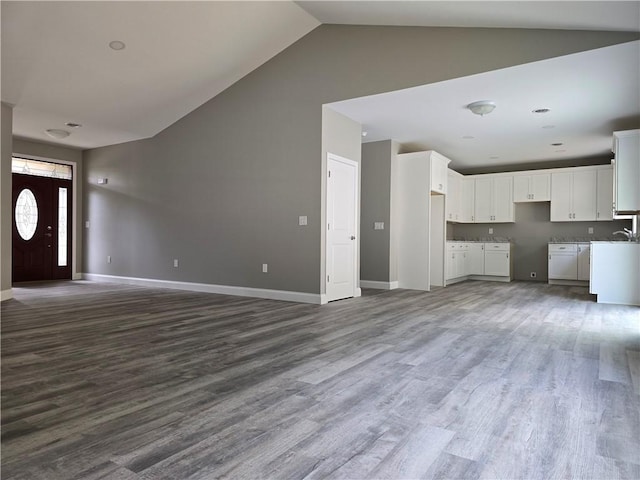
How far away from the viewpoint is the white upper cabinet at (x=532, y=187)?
8719mm

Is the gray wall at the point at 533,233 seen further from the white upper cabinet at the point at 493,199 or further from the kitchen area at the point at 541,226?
the white upper cabinet at the point at 493,199

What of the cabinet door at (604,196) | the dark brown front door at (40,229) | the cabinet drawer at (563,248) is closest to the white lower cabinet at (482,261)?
the cabinet drawer at (563,248)

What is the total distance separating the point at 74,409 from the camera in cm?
211

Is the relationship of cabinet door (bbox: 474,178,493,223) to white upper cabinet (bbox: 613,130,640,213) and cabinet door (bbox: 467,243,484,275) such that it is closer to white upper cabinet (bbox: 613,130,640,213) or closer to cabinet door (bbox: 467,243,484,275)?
cabinet door (bbox: 467,243,484,275)

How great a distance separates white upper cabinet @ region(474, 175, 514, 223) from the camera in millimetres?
9219

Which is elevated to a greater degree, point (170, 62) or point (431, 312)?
point (170, 62)

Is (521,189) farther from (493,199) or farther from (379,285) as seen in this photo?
(379,285)

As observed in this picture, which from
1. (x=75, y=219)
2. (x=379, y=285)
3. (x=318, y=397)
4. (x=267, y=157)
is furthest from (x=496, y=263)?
(x=75, y=219)

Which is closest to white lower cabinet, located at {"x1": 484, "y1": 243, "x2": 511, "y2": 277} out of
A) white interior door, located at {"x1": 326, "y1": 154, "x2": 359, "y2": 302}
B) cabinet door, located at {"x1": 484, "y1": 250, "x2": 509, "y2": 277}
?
cabinet door, located at {"x1": 484, "y1": 250, "x2": 509, "y2": 277}

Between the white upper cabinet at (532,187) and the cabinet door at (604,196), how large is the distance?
2.87ft

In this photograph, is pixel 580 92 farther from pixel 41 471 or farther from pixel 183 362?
pixel 41 471

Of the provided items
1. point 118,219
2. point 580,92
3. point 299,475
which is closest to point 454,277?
point 580,92

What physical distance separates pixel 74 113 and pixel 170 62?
2179 mm

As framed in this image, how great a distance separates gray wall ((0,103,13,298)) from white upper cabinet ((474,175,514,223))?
8.88 meters
